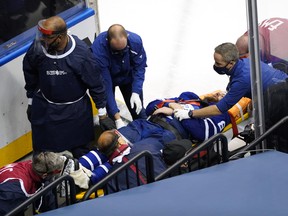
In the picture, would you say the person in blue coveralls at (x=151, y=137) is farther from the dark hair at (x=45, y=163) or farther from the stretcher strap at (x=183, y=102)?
the dark hair at (x=45, y=163)

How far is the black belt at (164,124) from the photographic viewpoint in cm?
559

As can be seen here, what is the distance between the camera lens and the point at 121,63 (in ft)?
20.0

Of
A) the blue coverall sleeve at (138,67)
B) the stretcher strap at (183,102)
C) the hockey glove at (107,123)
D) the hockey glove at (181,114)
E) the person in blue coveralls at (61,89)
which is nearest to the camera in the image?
the person in blue coveralls at (61,89)

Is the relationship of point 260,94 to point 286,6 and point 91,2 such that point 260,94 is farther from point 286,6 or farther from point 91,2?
point 91,2

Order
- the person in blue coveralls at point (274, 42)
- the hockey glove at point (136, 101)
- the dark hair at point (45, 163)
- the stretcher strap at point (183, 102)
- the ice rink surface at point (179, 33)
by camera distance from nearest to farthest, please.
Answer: the person in blue coveralls at point (274, 42) → the dark hair at point (45, 163) → the stretcher strap at point (183, 102) → the hockey glove at point (136, 101) → the ice rink surface at point (179, 33)

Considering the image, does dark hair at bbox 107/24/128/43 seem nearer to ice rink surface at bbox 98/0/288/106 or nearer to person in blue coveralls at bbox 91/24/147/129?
person in blue coveralls at bbox 91/24/147/129

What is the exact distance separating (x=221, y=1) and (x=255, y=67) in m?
4.61

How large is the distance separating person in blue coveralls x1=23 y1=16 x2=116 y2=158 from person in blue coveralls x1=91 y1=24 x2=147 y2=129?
0.25m

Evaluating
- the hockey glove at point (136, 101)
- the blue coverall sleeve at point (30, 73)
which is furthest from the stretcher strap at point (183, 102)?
the blue coverall sleeve at point (30, 73)

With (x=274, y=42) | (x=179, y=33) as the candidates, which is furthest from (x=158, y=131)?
(x=179, y=33)

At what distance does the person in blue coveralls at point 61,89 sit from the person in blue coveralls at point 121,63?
249 millimetres

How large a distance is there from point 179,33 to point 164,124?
3.03 metres

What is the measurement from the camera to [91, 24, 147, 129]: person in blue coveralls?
5.86 metres

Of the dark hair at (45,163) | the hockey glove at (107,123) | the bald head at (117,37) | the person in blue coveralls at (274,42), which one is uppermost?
the person in blue coveralls at (274,42)
